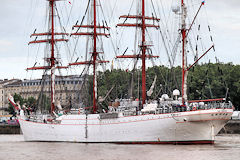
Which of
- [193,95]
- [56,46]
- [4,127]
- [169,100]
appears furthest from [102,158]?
[4,127]

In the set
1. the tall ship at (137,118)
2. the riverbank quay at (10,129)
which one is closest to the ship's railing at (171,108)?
the tall ship at (137,118)

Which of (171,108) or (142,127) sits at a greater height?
(171,108)

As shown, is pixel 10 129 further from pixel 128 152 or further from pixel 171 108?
pixel 128 152

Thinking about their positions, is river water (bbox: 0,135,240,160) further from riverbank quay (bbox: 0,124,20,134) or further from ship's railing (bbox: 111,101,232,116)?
riverbank quay (bbox: 0,124,20,134)

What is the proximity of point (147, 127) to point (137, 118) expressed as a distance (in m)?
2.20

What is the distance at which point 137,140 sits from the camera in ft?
245

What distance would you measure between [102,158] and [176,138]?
15.5 m

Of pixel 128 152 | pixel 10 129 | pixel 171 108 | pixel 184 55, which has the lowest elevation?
pixel 128 152

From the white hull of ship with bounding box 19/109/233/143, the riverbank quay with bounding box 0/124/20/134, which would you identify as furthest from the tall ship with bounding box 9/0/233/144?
the riverbank quay with bounding box 0/124/20/134

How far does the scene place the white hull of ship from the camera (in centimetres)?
6994

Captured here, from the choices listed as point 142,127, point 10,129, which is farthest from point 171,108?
point 10,129

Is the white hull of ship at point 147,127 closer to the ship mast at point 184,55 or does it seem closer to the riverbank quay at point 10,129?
the ship mast at point 184,55

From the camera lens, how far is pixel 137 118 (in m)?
74.2

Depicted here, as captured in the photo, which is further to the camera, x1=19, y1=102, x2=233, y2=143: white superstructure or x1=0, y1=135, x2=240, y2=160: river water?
x1=19, y1=102, x2=233, y2=143: white superstructure
